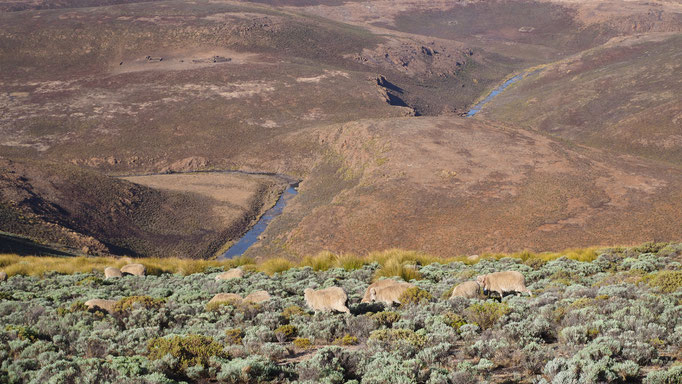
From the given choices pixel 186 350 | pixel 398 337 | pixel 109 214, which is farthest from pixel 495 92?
pixel 186 350

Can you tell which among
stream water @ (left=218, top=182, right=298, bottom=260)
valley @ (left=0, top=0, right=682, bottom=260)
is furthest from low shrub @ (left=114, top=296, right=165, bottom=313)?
stream water @ (left=218, top=182, right=298, bottom=260)

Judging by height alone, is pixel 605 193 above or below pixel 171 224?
above

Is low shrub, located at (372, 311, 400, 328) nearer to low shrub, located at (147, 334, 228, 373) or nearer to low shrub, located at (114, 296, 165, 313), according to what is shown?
low shrub, located at (147, 334, 228, 373)

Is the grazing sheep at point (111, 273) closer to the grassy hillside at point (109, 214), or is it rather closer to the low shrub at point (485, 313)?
the low shrub at point (485, 313)

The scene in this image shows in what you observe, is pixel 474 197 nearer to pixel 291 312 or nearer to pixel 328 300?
pixel 328 300

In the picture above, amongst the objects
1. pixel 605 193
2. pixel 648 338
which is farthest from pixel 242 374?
pixel 605 193

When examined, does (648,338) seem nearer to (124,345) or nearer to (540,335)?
(540,335)
